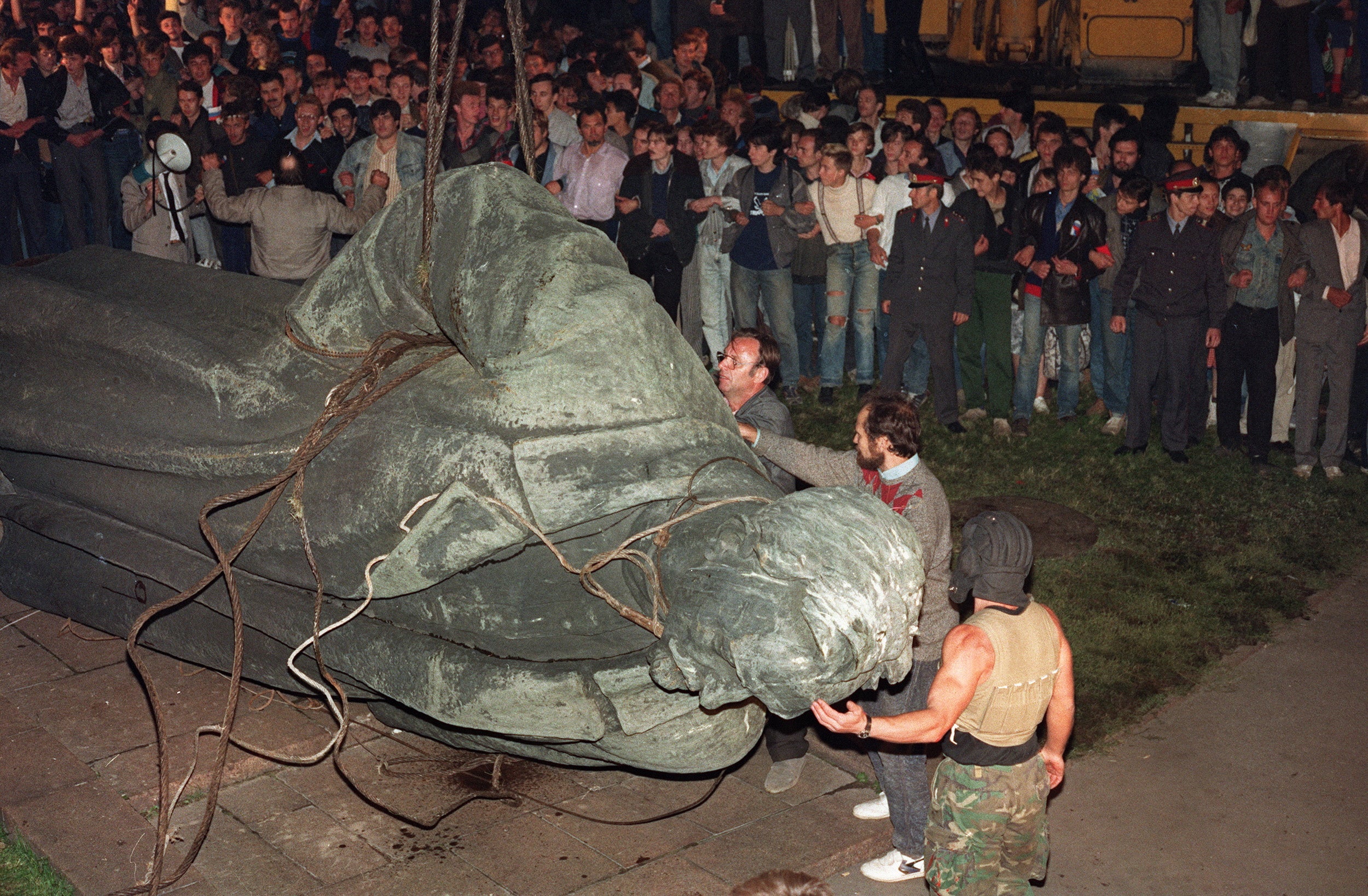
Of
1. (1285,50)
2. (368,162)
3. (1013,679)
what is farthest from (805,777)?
(1285,50)

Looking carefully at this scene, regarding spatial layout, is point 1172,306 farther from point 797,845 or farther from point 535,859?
point 535,859

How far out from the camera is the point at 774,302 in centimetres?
1062

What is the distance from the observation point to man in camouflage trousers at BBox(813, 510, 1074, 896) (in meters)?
4.10

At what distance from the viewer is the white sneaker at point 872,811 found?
531 centimetres

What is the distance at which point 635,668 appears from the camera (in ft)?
12.3

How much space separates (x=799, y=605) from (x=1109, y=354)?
7.48m

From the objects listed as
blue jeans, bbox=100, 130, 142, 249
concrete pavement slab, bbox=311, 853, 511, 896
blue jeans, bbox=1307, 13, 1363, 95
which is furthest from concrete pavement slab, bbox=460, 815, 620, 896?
blue jeans, bbox=1307, 13, 1363, 95

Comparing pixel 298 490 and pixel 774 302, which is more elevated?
pixel 298 490

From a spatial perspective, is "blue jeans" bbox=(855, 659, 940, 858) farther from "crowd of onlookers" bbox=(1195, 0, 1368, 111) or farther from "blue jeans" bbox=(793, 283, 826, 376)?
"crowd of onlookers" bbox=(1195, 0, 1368, 111)

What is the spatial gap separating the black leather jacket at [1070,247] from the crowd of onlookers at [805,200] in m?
0.02

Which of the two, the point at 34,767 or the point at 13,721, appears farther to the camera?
the point at 13,721

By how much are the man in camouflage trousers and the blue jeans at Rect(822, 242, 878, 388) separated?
6.22 metres

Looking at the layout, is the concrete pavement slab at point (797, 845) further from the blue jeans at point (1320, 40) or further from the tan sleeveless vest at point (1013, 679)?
the blue jeans at point (1320, 40)

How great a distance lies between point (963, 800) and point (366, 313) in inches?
94.5
